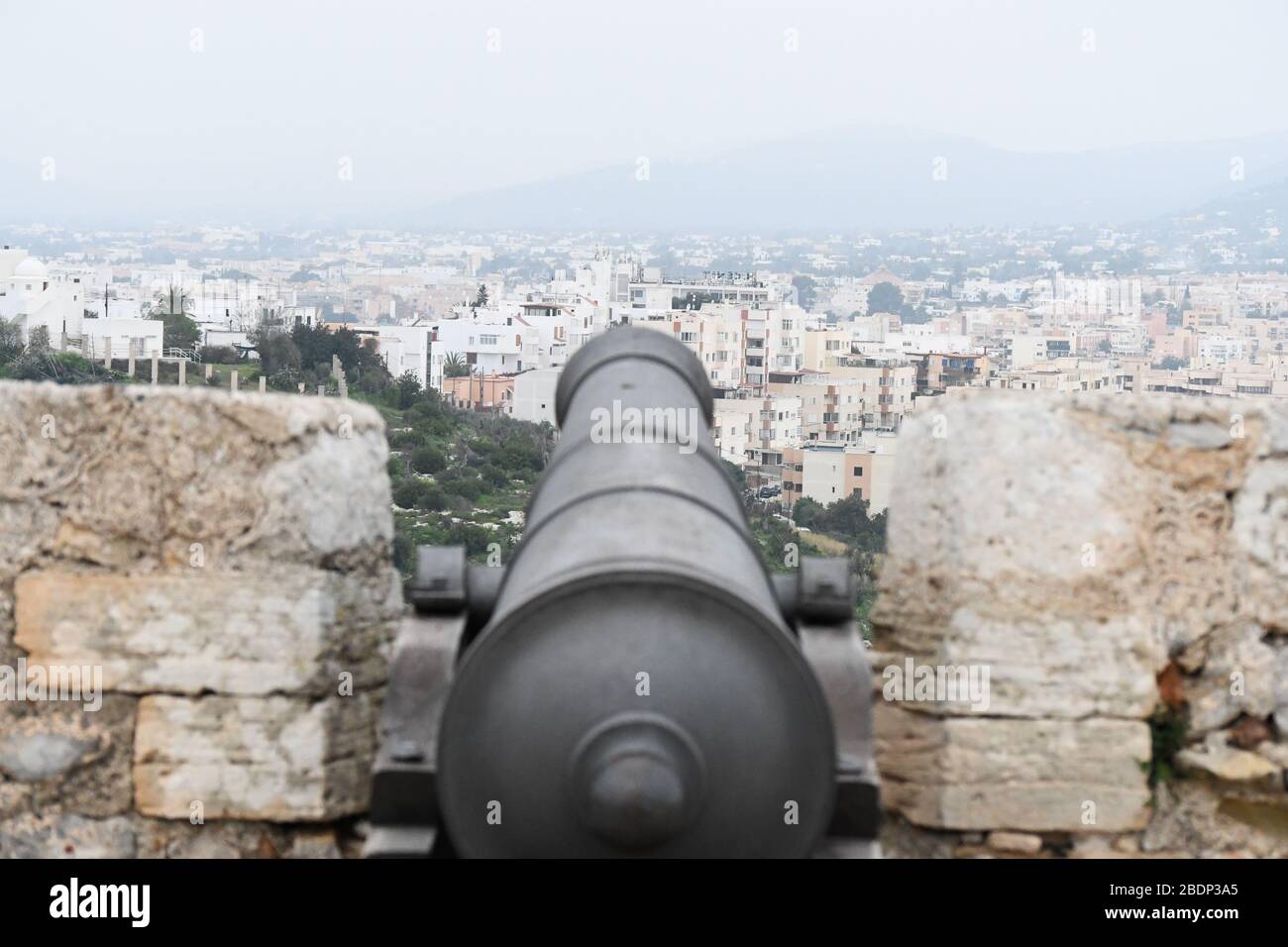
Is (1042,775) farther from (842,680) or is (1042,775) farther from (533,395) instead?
(533,395)

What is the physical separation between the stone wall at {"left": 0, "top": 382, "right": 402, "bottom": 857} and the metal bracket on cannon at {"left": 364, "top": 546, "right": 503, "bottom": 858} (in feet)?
1.22

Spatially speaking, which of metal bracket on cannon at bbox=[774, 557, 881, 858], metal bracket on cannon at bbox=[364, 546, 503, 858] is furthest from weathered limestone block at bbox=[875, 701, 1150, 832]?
metal bracket on cannon at bbox=[364, 546, 503, 858]

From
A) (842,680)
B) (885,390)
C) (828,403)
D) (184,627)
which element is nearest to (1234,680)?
(842,680)

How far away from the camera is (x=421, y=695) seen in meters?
3.74

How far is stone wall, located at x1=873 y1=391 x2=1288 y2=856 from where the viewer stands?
4.10 meters

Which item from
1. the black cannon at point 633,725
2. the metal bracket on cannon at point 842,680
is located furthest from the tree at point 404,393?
the black cannon at point 633,725

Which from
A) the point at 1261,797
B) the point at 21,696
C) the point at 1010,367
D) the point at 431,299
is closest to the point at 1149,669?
the point at 1261,797

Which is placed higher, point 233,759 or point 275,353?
point 233,759

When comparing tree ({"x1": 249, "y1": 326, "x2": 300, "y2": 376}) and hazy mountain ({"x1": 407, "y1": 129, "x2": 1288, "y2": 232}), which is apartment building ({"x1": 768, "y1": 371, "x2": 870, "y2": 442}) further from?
hazy mountain ({"x1": 407, "y1": 129, "x2": 1288, "y2": 232})

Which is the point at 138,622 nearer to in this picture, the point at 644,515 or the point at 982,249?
the point at 644,515

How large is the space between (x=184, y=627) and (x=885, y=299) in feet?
342

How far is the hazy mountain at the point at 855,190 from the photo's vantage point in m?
147

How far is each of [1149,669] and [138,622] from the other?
2.74 metres

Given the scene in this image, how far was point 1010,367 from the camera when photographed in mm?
59938
